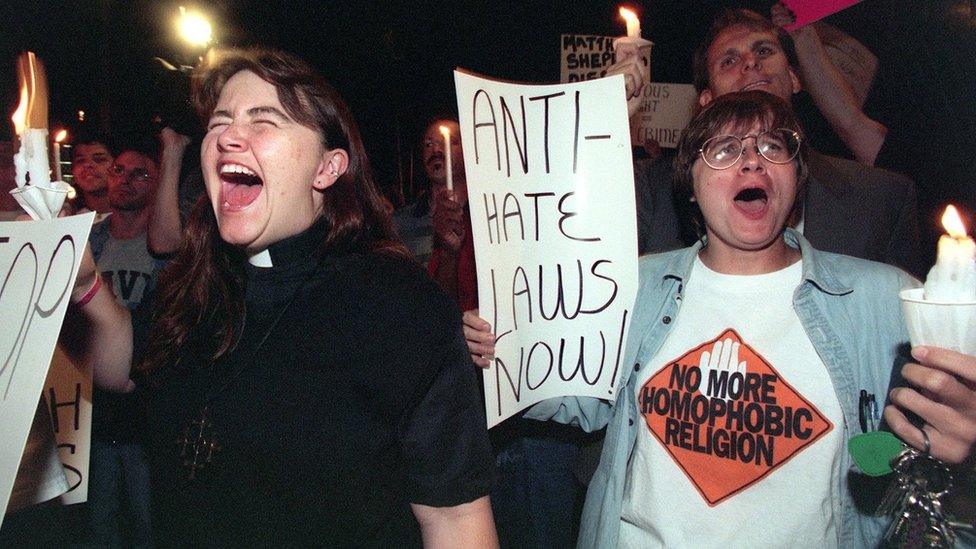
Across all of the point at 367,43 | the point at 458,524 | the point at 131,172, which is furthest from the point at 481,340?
the point at 367,43

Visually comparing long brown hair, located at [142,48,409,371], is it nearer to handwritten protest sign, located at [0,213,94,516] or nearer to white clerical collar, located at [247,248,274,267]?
white clerical collar, located at [247,248,274,267]

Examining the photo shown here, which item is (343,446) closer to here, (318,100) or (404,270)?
(404,270)

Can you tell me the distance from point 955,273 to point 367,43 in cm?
1178

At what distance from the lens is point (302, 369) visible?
1431mm

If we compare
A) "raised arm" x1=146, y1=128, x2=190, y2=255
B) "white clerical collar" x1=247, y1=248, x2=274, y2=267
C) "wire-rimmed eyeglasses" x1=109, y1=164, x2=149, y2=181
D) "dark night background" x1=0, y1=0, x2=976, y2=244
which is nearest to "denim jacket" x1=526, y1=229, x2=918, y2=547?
"white clerical collar" x1=247, y1=248, x2=274, y2=267

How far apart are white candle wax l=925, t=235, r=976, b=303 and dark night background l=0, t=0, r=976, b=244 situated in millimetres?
3268

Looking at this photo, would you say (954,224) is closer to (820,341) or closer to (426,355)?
(820,341)

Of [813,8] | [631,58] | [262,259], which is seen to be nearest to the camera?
[262,259]

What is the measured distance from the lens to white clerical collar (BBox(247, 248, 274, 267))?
164 centimetres

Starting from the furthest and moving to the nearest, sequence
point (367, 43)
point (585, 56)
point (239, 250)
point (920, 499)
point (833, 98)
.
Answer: point (367, 43) → point (585, 56) → point (833, 98) → point (239, 250) → point (920, 499)

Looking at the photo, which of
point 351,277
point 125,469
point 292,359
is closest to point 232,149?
point 351,277

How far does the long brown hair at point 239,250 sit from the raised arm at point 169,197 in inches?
56.0

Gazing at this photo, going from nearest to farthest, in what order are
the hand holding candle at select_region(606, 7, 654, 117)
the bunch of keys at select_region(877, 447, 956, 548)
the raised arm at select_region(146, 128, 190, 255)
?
1. the bunch of keys at select_region(877, 447, 956, 548)
2. the hand holding candle at select_region(606, 7, 654, 117)
3. the raised arm at select_region(146, 128, 190, 255)

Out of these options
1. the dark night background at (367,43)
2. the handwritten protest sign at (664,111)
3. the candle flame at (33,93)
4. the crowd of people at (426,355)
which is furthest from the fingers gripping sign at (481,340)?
the handwritten protest sign at (664,111)
